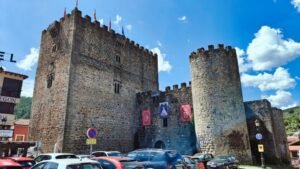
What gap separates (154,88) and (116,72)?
6.42m

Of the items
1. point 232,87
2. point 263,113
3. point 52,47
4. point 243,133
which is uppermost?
Result: point 52,47

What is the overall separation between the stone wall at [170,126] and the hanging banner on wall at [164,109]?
292 millimetres

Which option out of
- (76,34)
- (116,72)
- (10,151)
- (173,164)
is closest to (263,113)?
(173,164)

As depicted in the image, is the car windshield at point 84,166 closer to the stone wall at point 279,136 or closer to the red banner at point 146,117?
the red banner at point 146,117

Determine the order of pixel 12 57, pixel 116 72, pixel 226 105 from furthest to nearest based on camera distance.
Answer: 1. pixel 116 72
2. pixel 226 105
3. pixel 12 57

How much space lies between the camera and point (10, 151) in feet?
62.4

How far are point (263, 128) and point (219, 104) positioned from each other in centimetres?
419

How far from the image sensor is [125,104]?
23.0m

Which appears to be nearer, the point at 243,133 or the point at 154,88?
the point at 243,133

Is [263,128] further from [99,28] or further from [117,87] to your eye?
[99,28]

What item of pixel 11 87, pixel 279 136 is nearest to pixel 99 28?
pixel 11 87

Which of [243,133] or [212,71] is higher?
[212,71]

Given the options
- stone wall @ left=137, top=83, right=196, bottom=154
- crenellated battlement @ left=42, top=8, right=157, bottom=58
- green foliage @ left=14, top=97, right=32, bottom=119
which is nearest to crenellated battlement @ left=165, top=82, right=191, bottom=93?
stone wall @ left=137, top=83, right=196, bottom=154

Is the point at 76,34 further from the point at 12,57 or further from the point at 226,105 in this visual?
the point at 226,105
